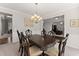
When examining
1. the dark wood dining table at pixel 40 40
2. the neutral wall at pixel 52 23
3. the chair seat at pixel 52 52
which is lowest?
the chair seat at pixel 52 52

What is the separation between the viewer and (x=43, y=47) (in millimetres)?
1476

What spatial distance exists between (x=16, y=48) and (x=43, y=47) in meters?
0.53

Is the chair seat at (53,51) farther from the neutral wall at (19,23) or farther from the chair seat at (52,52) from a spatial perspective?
the neutral wall at (19,23)

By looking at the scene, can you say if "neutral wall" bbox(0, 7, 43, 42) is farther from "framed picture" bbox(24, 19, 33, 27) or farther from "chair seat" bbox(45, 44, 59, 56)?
"chair seat" bbox(45, 44, 59, 56)

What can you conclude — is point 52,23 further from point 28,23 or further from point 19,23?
point 19,23

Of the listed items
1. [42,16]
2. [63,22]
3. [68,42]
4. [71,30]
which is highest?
[42,16]

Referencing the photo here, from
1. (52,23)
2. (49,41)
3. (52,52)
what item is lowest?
(52,52)

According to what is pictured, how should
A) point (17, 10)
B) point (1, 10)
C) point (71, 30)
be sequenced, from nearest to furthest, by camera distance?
point (1, 10) → point (17, 10) → point (71, 30)

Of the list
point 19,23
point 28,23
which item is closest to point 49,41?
point 28,23

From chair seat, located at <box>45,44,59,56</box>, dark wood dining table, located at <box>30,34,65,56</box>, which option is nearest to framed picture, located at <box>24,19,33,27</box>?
dark wood dining table, located at <box>30,34,65,56</box>

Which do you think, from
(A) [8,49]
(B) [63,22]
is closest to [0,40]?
(A) [8,49]

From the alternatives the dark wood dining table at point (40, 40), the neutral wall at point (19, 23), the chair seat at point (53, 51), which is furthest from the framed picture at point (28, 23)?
the chair seat at point (53, 51)

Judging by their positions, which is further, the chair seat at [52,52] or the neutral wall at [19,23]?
the chair seat at [52,52]

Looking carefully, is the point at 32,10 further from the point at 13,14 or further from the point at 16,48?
the point at 16,48
